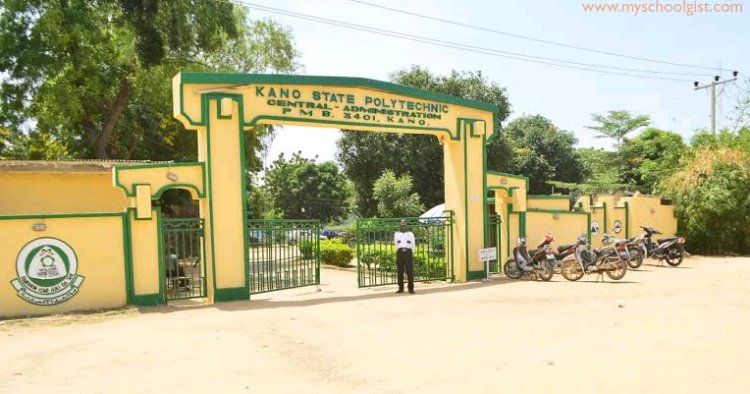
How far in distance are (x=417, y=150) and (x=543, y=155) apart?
14.1 metres

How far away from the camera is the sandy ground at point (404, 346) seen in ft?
17.7

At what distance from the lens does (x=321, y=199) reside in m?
56.4

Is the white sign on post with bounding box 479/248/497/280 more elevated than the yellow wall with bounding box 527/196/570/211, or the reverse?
the yellow wall with bounding box 527/196/570/211

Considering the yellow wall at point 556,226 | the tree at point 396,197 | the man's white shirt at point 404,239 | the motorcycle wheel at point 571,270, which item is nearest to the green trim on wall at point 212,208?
the man's white shirt at point 404,239

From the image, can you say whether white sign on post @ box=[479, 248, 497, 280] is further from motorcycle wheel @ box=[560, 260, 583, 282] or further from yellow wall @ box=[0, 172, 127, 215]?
yellow wall @ box=[0, 172, 127, 215]

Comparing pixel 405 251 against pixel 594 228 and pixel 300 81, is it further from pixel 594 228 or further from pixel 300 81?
pixel 594 228

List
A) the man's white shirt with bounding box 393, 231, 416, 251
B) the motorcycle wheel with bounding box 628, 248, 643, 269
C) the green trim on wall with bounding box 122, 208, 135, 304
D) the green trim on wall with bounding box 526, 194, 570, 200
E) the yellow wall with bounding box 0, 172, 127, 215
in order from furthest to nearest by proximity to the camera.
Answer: the green trim on wall with bounding box 526, 194, 570, 200, the motorcycle wheel with bounding box 628, 248, 643, 269, the yellow wall with bounding box 0, 172, 127, 215, the man's white shirt with bounding box 393, 231, 416, 251, the green trim on wall with bounding box 122, 208, 135, 304

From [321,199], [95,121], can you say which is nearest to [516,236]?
[95,121]

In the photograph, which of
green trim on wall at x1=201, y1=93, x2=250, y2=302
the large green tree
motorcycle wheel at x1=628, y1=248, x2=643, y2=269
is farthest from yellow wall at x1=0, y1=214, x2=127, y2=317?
the large green tree

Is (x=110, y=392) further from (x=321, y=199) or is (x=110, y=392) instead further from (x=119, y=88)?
(x=321, y=199)

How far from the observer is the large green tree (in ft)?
116

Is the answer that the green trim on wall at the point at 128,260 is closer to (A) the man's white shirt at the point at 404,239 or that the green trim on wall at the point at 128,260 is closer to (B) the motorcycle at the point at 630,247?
(A) the man's white shirt at the point at 404,239

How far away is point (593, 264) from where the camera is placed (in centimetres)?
Answer: 1355

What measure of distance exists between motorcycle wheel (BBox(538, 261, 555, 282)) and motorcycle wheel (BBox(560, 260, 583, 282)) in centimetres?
28
